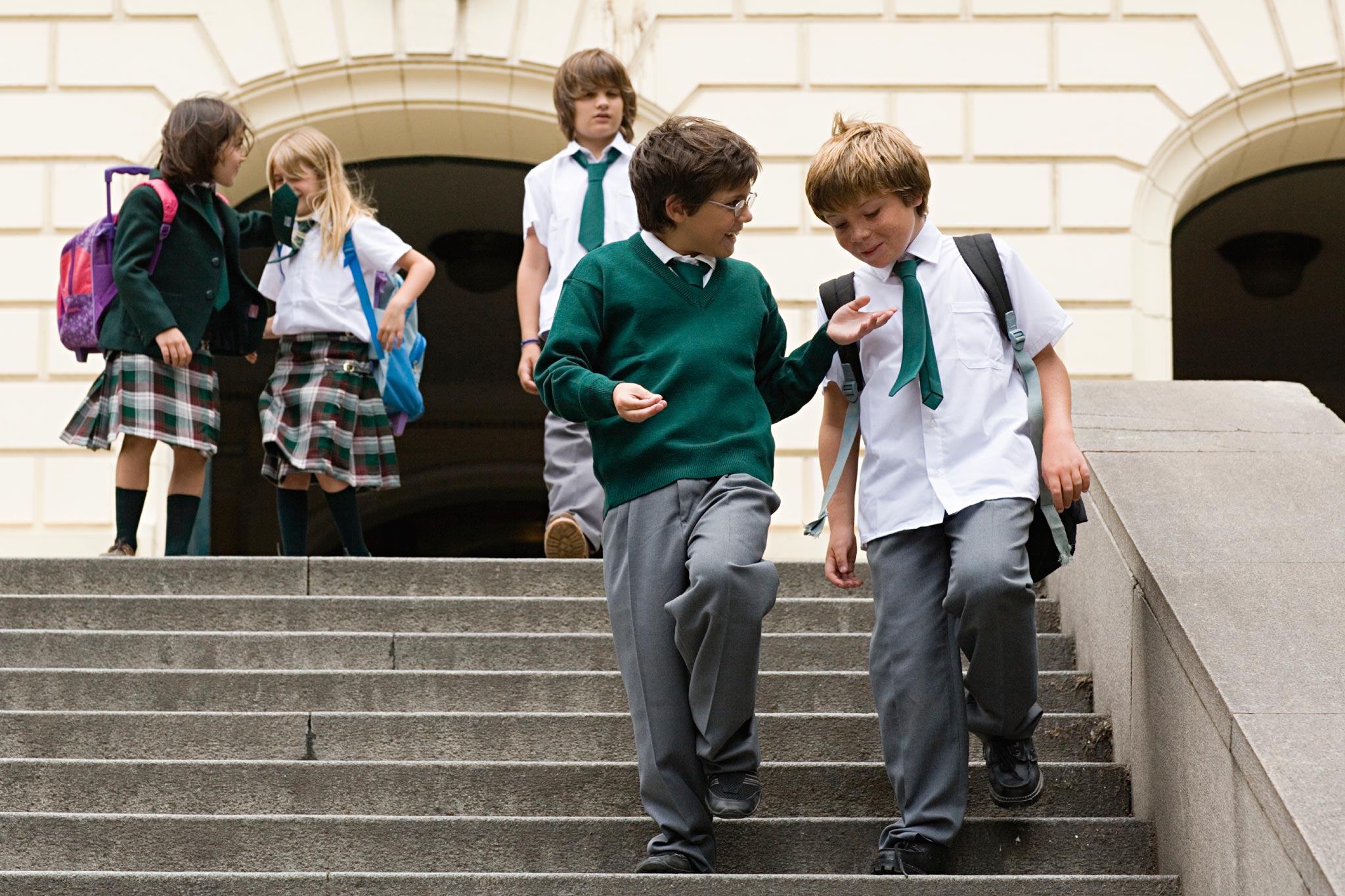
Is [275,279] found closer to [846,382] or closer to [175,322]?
[175,322]

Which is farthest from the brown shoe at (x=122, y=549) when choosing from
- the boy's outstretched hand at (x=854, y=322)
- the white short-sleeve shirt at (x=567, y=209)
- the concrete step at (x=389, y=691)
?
the boy's outstretched hand at (x=854, y=322)

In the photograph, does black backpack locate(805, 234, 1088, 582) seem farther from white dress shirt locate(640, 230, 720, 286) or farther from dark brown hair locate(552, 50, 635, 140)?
dark brown hair locate(552, 50, 635, 140)

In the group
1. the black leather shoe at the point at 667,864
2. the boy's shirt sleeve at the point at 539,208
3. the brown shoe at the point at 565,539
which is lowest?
the black leather shoe at the point at 667,864

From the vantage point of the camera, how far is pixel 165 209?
5.80m

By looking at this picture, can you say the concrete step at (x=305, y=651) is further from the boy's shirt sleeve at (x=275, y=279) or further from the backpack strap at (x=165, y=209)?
the boy's shirt sleeve at (x=275, y=279)

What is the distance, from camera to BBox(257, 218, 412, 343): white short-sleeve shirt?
238 inches

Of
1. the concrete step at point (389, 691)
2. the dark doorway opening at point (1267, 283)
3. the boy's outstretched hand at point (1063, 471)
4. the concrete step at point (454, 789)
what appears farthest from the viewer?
the dark doorway opening at point (1267, 283)

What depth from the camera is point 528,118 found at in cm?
981

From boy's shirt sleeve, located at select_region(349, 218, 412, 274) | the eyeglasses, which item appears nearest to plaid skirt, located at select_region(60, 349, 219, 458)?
boy's shirt sleeve, located at select_region(349, 218, 412, 274)

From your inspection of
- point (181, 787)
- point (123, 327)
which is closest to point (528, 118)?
point (123, 327)

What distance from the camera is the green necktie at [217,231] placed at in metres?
5.92

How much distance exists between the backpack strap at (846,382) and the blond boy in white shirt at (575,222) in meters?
2.20

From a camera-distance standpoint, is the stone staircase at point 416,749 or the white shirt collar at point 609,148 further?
the white shirt collar at point 609,148

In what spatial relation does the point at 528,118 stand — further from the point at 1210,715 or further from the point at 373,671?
the point at 1210,715
